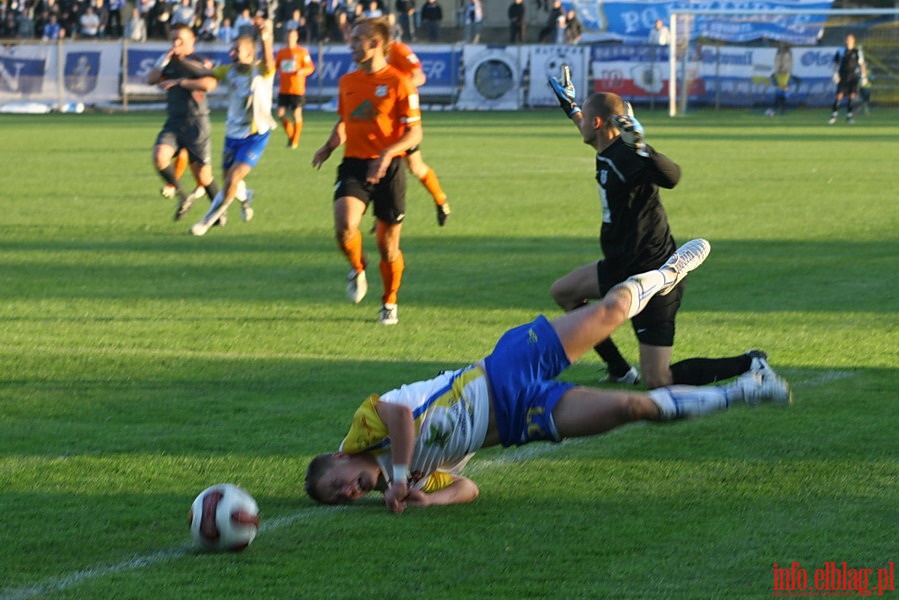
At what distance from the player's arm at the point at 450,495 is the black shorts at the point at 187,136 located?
1051 centimetres

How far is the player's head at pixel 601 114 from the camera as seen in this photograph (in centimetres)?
730

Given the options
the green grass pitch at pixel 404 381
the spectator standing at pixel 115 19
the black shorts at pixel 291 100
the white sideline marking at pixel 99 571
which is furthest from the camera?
the spectator standing at pixel 115 19

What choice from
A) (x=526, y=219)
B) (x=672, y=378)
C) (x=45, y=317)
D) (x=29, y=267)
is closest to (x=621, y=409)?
(x=672, y=378)

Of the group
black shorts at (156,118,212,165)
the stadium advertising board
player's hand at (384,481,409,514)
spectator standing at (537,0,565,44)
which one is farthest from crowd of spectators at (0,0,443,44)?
player's hand at (384,481,409,514)

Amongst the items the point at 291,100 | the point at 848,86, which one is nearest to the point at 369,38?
the point at 291,100

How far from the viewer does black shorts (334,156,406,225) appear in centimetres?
1031

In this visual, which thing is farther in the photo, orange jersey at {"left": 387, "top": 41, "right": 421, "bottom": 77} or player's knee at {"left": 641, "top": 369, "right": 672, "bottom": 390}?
orange jersey at {"left": 387, "top": 41, "right": 421, "bottom": 77}

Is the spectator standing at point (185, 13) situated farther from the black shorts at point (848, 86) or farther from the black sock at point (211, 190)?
the black sock at point (211, 190)

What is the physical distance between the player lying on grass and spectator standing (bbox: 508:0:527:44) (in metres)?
37.5

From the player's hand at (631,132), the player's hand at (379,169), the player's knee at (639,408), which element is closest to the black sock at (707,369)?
the player's hand at (631,132)

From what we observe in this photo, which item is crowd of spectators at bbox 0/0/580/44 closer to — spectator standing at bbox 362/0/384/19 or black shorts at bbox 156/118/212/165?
spectator standing at bbox 362/0/384/19

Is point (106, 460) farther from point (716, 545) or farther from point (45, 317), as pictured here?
point (45, 317)

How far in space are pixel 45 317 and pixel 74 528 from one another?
17.3ft

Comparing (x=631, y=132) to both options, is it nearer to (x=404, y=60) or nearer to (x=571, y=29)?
(x=404, y=60)
